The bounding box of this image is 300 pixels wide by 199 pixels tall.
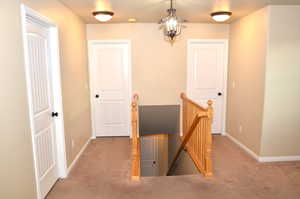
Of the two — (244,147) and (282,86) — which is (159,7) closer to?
(282,86)

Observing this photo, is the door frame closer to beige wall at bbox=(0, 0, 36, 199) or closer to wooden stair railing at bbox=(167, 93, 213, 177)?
beige wall at bbox=(0, 0, 36, 199)

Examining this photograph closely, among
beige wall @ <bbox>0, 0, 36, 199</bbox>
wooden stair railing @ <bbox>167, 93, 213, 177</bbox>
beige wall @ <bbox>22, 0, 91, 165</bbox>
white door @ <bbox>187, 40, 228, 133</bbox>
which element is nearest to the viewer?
beige wall @ <bbox>0, 0, 36, 199</bbox>

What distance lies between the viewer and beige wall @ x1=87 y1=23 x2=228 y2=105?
4355mm

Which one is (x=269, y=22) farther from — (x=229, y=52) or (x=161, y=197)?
A: (x=161, y=197)

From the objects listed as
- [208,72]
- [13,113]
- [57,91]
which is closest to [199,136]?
[208,72]

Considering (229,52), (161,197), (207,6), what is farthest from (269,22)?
(161,197)

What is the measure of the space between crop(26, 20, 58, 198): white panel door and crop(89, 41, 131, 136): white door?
72.1 inches

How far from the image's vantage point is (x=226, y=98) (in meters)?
4.68

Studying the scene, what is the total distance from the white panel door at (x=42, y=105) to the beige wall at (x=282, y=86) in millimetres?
3221

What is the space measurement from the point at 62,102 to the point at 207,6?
103 inches

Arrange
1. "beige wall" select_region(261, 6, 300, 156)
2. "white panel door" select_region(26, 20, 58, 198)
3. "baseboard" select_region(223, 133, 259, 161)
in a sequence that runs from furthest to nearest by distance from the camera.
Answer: "baseboard" select_region(223, 133, 259, 161) < "beige wall" select_region(261, 6, 300, 156) < "white panel door" select_region(26, 20, 58, 198)

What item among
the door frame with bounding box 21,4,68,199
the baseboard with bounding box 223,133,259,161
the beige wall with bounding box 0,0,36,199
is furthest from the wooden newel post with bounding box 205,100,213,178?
the beige wall with bounding box 0,0,36,199

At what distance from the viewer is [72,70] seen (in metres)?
3.36

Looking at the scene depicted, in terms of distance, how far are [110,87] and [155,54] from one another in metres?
1.24
